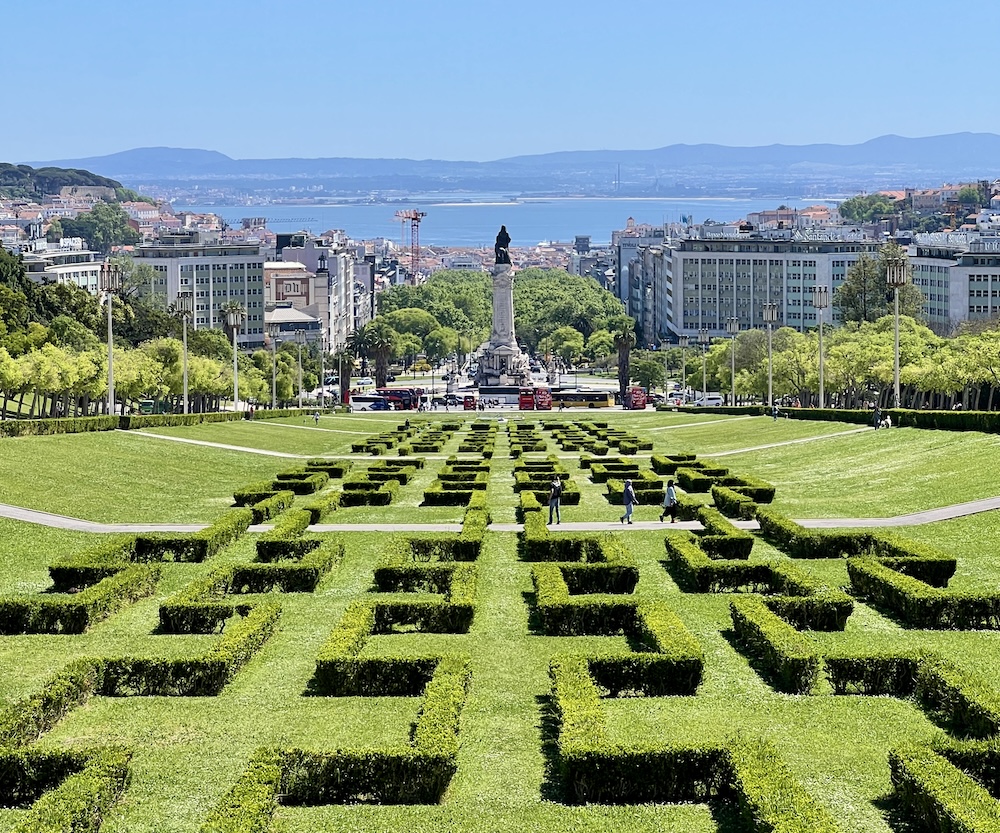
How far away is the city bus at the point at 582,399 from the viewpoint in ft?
463

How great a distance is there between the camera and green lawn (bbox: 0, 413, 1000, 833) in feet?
61.7

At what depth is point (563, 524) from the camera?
42.5 meters

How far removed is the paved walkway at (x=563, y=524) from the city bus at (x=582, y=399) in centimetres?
9798

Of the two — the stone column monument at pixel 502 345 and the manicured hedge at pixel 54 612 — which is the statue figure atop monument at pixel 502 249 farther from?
the manicured hedge at pixel 54 612

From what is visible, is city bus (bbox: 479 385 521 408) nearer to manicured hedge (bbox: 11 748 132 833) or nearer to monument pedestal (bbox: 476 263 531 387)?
monument pedestal (bbox: 476 263 531 387)

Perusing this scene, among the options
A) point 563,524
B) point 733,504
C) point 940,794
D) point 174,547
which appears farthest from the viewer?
point 733,504

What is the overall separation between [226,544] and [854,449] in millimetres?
29673

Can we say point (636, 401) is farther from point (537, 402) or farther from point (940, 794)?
point (940, 794)

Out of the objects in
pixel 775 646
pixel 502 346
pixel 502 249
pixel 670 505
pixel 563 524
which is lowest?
pixel 502 346

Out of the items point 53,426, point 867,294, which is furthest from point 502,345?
point 53,426

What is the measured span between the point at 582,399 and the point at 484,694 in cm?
12024

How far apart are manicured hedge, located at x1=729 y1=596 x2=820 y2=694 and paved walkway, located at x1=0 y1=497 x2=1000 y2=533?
11233mm

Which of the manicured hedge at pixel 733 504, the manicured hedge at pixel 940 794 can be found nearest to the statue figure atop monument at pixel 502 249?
the manicured hedge at pixel 733 504

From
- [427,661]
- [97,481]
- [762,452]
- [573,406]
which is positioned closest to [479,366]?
[573,406]
